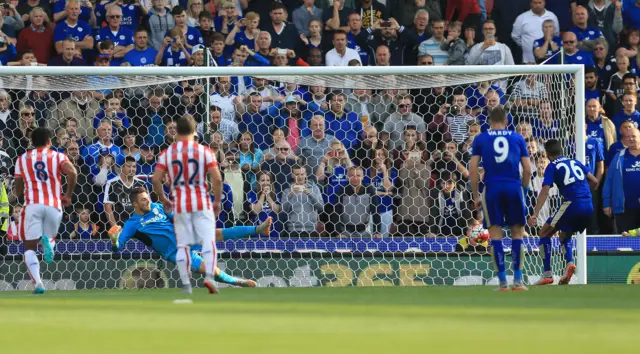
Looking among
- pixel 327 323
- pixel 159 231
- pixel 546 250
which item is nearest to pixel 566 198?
pixel 546 250

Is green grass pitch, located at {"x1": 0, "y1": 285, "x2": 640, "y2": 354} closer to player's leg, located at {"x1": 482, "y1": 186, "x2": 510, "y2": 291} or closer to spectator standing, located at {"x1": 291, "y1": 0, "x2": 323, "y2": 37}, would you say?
player's leg, located at {"x1": 482, "y1": 186, "x2": 510, "y2": 291}

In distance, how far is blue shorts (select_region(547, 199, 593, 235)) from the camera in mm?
13367

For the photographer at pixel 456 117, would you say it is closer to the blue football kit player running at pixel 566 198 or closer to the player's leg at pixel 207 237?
the blue football kit player running at pixel 566 198

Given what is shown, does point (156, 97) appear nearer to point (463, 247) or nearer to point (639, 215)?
point (463, 247)

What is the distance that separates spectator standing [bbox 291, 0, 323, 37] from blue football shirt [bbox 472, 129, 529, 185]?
7128mm

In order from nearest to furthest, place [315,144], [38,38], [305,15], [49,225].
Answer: [49,225]
[315,144]
[38,38]
[305,15]

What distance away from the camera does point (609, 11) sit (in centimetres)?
1903

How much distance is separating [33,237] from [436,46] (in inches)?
313

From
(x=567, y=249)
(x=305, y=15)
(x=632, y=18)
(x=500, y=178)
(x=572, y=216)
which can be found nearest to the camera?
(x=500, y=178)

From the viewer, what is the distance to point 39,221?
12.3 m

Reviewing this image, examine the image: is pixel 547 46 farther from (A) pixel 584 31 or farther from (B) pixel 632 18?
(B) pixel 632 18

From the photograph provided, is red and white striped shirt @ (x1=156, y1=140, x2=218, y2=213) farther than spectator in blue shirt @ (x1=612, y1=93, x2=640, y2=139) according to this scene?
No

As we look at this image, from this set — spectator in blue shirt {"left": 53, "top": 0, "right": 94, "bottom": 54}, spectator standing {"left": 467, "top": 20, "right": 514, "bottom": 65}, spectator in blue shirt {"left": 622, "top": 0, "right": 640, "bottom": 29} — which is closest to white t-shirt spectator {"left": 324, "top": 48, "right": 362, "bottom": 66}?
spectator standing {"left": 467, "top": 20, "right": 514, "bottom": 65}

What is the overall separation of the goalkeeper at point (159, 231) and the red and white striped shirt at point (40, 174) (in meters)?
0.89
